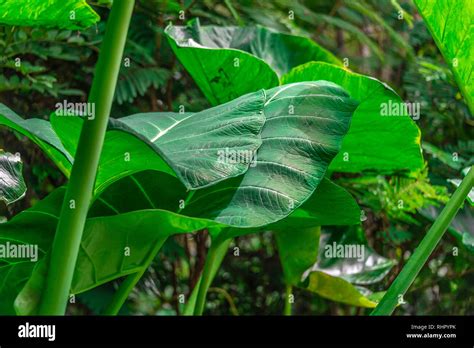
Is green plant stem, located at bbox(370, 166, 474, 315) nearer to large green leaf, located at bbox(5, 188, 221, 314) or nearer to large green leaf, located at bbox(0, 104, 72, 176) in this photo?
large green leaf, located at bbox(5, 188, 221, 314)

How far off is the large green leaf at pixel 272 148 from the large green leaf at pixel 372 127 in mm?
117

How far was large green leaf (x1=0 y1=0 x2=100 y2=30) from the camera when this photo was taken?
83 cm

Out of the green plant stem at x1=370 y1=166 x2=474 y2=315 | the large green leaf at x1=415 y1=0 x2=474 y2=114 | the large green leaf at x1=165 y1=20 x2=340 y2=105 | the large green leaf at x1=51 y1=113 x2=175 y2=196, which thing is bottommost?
the green plant stem at x1=370 y1=166 x2=474 y2=315

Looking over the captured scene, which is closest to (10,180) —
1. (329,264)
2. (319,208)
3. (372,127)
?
(319,208)

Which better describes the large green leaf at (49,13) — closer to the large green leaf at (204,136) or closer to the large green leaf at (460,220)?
the large green leaf at (204,136)

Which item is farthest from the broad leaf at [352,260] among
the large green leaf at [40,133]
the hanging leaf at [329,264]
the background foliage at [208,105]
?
the large green leaf at [40,133]

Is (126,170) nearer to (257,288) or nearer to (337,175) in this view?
(337,175)

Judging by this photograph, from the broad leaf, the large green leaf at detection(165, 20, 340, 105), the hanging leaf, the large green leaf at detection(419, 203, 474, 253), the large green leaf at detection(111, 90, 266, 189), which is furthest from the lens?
the broad leaf

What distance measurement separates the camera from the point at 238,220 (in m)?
0.72

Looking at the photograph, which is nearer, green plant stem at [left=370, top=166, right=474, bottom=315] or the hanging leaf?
green plant stem at [left=370, top=166, right=474, bottom=315]

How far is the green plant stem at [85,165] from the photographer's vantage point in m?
0.66

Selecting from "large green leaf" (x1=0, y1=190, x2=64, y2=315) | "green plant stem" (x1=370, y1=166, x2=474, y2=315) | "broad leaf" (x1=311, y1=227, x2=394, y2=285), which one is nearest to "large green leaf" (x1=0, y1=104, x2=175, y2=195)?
"large green leaf" (x1=0, y1=190, x2=64, y2=315)

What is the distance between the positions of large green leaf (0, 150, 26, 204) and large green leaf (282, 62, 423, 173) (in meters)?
0.47
